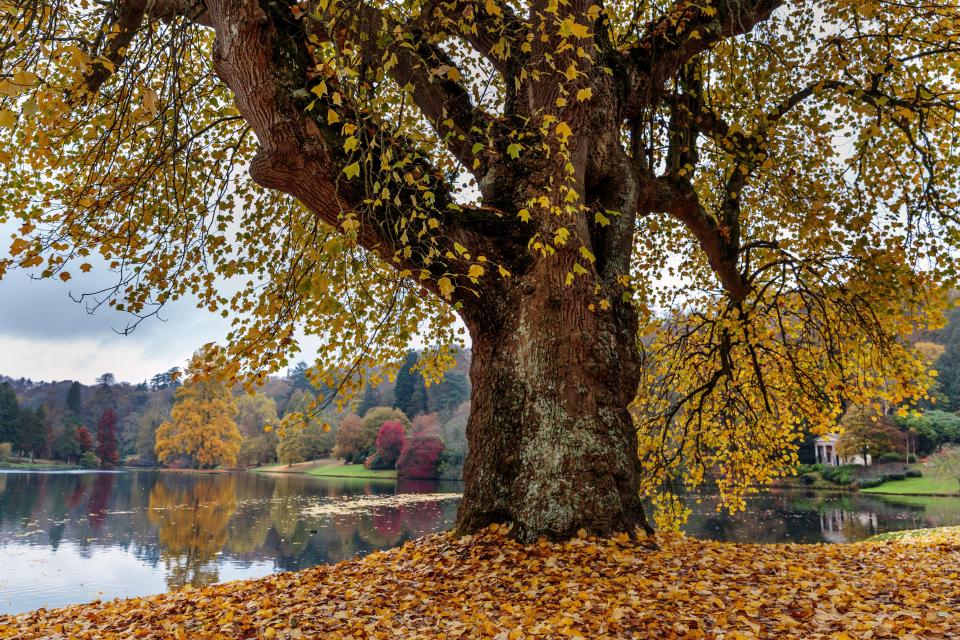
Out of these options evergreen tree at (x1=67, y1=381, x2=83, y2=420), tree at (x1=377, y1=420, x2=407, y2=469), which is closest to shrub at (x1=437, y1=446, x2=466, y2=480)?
tree at (x1=377, y1=420, x2=407, y2=469)

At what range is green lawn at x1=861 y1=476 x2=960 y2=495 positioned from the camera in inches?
1179

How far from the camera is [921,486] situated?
31953 mm

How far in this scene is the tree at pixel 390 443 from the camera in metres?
46.8

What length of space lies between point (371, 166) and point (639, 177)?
3672 mm

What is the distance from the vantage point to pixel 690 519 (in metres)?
21.7

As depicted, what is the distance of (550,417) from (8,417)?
69130mm

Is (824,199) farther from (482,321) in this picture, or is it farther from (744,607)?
(744,607)

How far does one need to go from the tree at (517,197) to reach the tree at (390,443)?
127 feet

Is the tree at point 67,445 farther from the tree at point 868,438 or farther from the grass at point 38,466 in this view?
the tree at point 868,438

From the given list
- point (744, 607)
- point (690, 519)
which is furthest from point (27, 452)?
point (744, 607)

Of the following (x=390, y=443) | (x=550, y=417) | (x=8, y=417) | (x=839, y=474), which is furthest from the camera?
(x=8, y=417)

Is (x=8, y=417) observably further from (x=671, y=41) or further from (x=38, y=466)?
(x=671, y=41)

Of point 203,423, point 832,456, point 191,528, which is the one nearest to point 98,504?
point 191,528

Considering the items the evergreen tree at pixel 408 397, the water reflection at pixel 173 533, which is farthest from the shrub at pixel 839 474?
the evergreen tree at pixel 408 397
